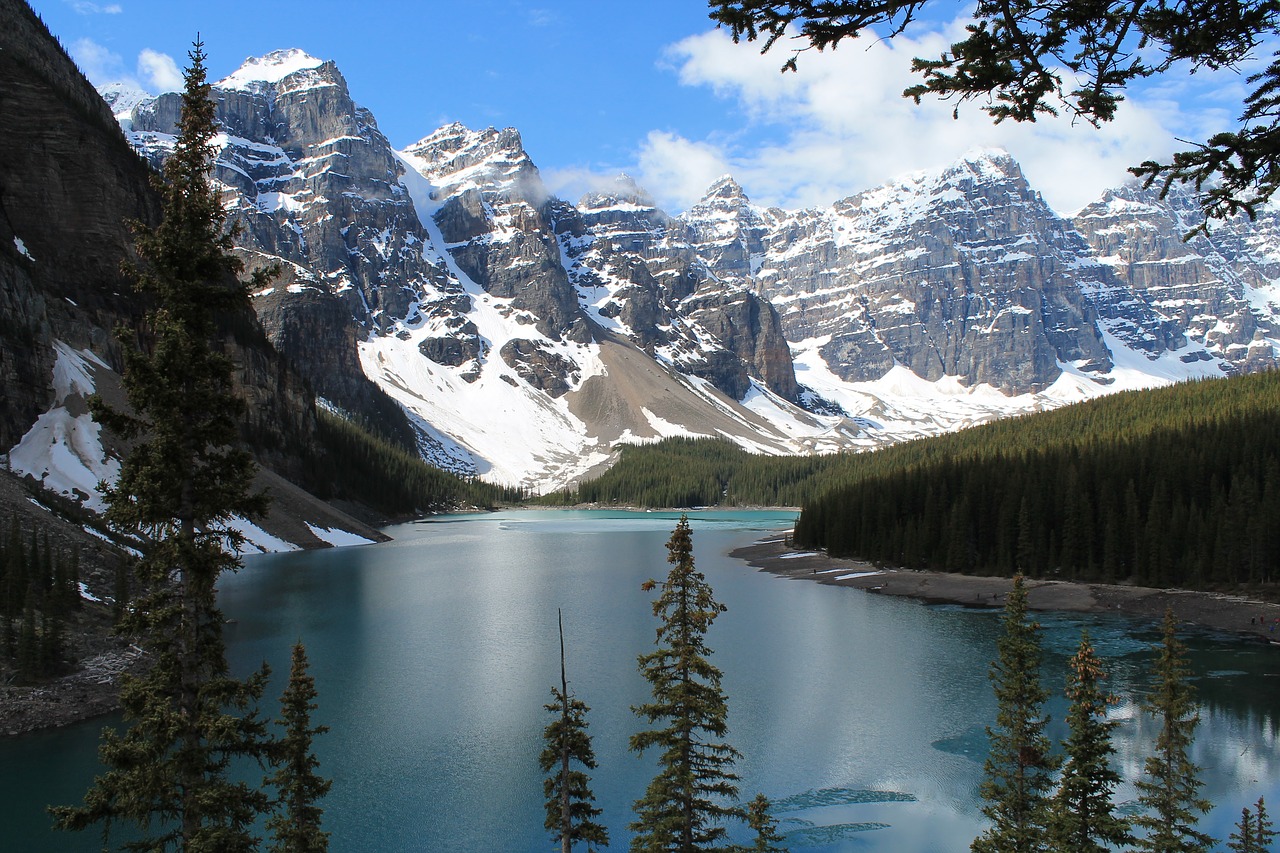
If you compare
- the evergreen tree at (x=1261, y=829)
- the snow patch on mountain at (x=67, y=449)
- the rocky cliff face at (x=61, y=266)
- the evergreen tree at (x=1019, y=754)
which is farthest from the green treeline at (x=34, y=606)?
the evergreen tree at (x=1261, y=829)

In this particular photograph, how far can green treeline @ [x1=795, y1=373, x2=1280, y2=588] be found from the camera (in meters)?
62.9

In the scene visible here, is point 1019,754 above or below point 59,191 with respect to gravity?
below

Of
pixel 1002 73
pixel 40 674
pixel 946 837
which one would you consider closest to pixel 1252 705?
pixel 946 837

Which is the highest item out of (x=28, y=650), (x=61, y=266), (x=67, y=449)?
(x=61, y=266)

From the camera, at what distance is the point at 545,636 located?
5266 centimetres

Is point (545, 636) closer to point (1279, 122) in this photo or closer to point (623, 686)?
point (623, 686)

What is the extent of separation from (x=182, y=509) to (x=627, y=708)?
1036 inches

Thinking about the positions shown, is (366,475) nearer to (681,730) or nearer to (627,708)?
(627,708)

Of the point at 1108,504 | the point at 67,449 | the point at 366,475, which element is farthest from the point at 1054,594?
the point at 366,475

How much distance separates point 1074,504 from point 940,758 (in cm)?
4910

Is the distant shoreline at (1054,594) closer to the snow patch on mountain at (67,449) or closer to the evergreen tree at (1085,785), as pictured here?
the evergreen tree at (1085,785)

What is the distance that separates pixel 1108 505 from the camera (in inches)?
2771

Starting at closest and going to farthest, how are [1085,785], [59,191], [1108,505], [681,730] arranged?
[1085,785], [681,730], [1108,505], [59,191]

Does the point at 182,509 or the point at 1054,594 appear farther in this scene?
the point at 1054,594
